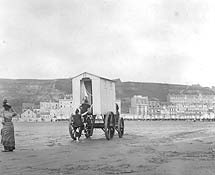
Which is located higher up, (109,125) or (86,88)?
(86,88)

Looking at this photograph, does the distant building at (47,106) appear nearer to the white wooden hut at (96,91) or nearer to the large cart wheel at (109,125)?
the white wooden hut at (96,91)

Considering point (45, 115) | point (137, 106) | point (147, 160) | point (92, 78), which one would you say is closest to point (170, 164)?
point (147, 160)

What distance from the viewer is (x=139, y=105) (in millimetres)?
187875

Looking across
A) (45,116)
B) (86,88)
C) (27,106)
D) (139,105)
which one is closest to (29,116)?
(27,106)

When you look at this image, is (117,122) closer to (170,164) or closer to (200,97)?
(170,164)

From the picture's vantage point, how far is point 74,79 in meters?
19.0

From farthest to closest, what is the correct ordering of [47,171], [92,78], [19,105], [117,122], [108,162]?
[19,105] < [117,122] < [92,78] < [108,162] < [47,171]

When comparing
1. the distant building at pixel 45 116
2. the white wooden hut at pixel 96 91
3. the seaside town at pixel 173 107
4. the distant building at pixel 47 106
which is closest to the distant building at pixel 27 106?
the distant building at pixel 47 106

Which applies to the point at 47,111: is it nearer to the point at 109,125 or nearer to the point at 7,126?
the point at 109,125

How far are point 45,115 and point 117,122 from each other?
15317 cm

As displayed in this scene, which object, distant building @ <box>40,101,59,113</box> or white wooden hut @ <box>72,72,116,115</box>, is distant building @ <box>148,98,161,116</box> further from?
white wooden hut @ <box>72,72,116,115</box>

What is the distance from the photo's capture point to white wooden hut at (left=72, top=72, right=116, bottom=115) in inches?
718

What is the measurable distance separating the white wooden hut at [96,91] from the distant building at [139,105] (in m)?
163

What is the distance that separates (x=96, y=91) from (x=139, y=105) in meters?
171
